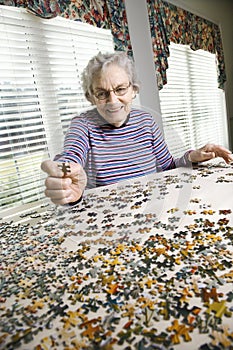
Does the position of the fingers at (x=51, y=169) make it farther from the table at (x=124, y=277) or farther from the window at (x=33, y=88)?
the window at (x=33, y=88)

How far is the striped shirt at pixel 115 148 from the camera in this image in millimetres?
1592

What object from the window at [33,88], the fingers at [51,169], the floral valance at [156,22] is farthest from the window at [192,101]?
the fingers at [51,169]

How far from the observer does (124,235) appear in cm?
82

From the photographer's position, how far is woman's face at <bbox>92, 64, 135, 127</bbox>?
1627 mm

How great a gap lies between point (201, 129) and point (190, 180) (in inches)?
160

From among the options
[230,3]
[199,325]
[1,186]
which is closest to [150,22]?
[1,186]

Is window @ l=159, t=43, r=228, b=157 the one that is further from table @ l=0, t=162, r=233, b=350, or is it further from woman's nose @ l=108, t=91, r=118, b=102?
table @ l=0, t=162, r=233, b=350

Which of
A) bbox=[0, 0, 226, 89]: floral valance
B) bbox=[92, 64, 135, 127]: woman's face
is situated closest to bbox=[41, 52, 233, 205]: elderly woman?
bbox=[92, 64, 135, 127]: woman's face

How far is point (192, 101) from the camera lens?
16.0ft

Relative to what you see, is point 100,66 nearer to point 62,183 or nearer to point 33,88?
point 62,183

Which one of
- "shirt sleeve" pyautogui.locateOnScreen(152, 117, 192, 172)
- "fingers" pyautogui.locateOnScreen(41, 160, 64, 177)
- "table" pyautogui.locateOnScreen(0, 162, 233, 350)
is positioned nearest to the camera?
"table" pyautogui.locateOnScreen(0, 162, 233, 350)

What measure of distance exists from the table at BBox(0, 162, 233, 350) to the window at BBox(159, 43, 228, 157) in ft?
8.70

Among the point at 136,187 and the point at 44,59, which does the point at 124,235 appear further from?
the point at 44,59

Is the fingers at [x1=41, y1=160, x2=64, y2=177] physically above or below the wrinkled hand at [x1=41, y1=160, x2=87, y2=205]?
above
